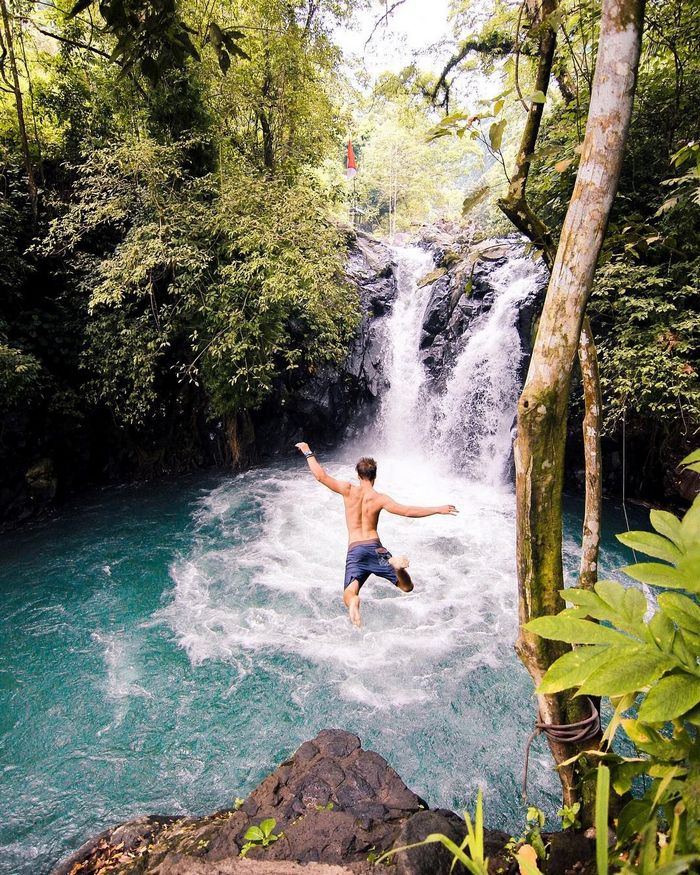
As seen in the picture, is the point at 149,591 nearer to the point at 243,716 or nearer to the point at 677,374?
the point at 243,716

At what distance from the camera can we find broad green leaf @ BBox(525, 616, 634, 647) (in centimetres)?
99

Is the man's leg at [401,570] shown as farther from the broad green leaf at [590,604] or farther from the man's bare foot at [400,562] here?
the broad green leaf at [590,604]

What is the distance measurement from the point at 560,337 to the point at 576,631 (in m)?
1.27

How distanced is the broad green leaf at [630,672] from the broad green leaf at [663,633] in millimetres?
26

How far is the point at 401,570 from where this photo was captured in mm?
4066

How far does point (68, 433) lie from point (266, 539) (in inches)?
197

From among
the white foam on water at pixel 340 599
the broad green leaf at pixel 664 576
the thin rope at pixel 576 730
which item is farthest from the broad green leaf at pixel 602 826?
the white foam on water at pixel 340 599

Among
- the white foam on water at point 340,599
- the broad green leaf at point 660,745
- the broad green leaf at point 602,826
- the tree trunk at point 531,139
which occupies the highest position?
the tree trunk at point 531,139

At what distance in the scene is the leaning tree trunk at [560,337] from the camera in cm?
177

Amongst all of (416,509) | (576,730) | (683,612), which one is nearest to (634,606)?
(683,612)

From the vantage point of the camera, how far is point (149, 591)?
272 inches

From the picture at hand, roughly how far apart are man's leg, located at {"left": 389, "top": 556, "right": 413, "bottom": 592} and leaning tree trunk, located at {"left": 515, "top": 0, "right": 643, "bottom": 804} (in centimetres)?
172

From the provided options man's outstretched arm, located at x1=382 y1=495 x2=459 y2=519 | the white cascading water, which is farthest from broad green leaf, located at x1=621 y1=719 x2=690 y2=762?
the white cascading water

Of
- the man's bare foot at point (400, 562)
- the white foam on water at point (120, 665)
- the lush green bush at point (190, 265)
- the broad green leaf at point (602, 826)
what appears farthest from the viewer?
the lush green bush at point (190, 265)
